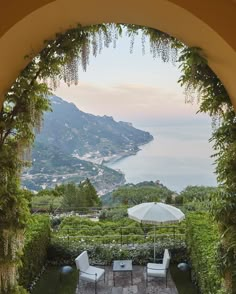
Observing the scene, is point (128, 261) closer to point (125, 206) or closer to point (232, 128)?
point (125, 206)

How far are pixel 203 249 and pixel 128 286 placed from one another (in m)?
2.02

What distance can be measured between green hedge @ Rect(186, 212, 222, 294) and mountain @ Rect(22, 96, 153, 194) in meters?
3.01

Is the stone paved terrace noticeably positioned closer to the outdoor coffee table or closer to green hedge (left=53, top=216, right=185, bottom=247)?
the outdoor coffee table

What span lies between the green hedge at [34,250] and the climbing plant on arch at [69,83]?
82.1 inches

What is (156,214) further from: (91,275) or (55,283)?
(55,283)

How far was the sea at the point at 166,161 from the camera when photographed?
7.90 metres

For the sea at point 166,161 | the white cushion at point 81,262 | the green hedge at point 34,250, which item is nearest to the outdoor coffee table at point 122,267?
the white cushion at point 81,262

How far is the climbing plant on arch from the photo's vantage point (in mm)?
3082

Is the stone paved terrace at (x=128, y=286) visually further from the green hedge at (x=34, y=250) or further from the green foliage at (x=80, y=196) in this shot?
the green foliage at (x=80, y=196)

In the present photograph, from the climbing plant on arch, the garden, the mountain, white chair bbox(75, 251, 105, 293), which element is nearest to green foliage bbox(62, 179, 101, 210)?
the mountain

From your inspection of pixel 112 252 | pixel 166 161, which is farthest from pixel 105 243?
pixel 166 161

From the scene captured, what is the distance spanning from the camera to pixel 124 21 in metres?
2.91

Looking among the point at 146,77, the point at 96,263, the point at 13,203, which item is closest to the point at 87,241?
the point at 96,263

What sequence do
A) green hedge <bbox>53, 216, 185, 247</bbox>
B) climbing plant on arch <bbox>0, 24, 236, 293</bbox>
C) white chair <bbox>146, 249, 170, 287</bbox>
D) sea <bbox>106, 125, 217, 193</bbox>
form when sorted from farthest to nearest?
green hedge <bbox>53, 216, 185, 247</bbox>
sea <bbox>106, 125, 217, 193</bbox>
white chair <bbox>146, 249, 170, 287</bbox>
climbing plant on arch <bbox>0, 24, 236, 293</bbox>
